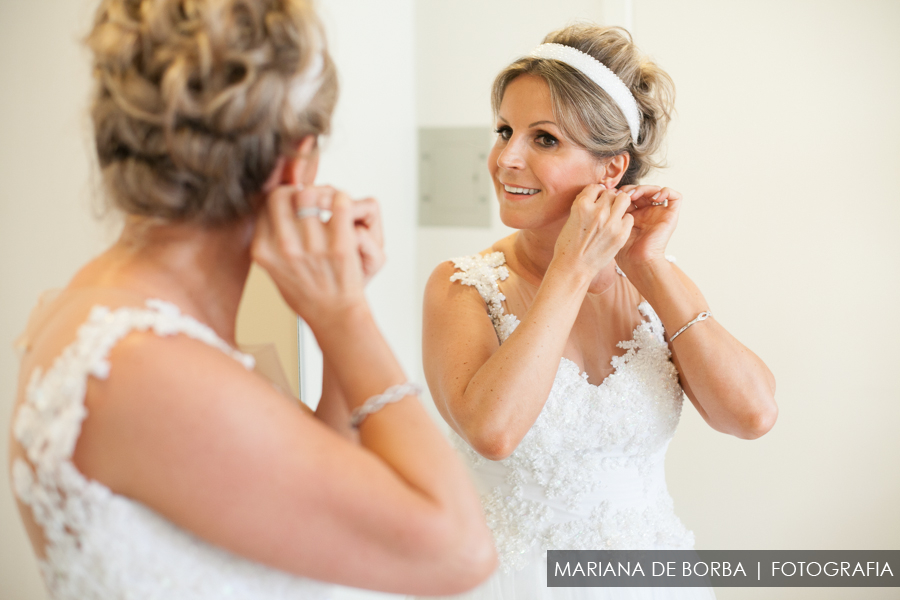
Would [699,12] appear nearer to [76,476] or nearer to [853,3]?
[853,3]

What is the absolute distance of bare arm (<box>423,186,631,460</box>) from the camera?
125 cm

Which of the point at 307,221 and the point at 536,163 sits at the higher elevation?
the point at 307,221

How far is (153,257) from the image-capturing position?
73 centimetres

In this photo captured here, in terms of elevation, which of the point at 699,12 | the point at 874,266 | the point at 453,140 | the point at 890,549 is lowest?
the point at 890,549

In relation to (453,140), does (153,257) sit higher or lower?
higher

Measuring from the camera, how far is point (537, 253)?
5.24 ft

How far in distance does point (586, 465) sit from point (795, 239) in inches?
53.4

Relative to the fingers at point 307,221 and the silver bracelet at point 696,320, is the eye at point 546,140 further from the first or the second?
the fingers at point 307,221

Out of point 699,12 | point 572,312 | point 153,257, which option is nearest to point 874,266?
point 699,12

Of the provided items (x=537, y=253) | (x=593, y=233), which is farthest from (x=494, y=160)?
(x=593, y=233)

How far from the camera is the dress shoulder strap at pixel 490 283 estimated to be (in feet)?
4.82

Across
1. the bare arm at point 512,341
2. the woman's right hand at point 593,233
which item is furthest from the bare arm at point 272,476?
the woman's right hand at point 593,233

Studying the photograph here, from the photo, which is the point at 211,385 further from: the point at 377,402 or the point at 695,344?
the point at 695,344

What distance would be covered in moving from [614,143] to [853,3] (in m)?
1.28
